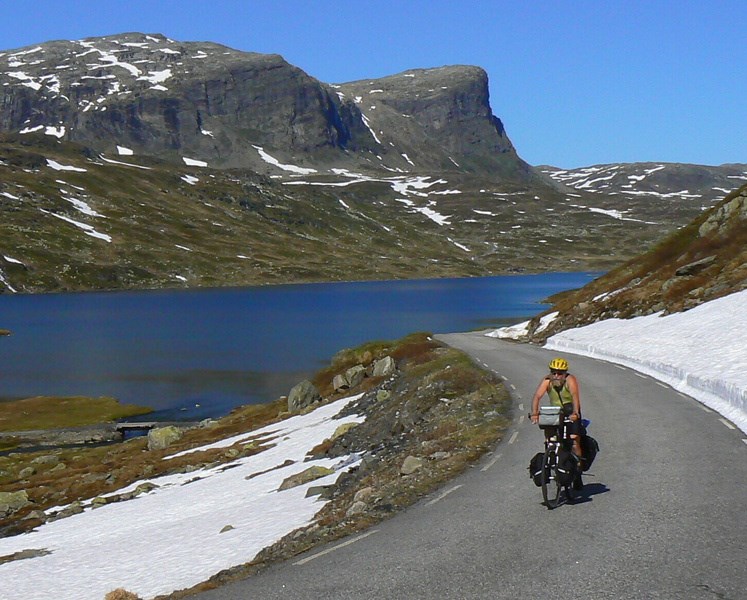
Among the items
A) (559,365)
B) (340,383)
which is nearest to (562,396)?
(559,365)

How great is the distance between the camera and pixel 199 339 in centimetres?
12212

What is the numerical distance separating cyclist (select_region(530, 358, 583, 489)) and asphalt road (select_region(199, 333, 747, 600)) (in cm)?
139

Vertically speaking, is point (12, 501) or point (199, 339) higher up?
point (199, 339)

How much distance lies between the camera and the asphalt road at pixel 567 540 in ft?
37.8

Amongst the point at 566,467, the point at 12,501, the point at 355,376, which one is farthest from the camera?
the point at 355,376

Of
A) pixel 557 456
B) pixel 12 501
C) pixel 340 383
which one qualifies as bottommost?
pixel 12 501

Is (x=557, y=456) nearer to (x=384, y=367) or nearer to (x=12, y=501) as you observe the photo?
(x=12, y=501)

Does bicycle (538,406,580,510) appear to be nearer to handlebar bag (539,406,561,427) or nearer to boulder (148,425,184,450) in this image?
handlebar bag (539,406,561,427)

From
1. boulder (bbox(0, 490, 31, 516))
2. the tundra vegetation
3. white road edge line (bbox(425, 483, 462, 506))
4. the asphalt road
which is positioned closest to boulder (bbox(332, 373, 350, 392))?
the tundra vegetation

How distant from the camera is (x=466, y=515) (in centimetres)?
1600

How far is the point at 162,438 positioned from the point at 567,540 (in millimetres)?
44842

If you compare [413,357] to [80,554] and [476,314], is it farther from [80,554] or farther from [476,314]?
[476,314]

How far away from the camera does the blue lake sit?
82875 mm

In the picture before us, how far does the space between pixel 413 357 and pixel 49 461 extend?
997 inches
